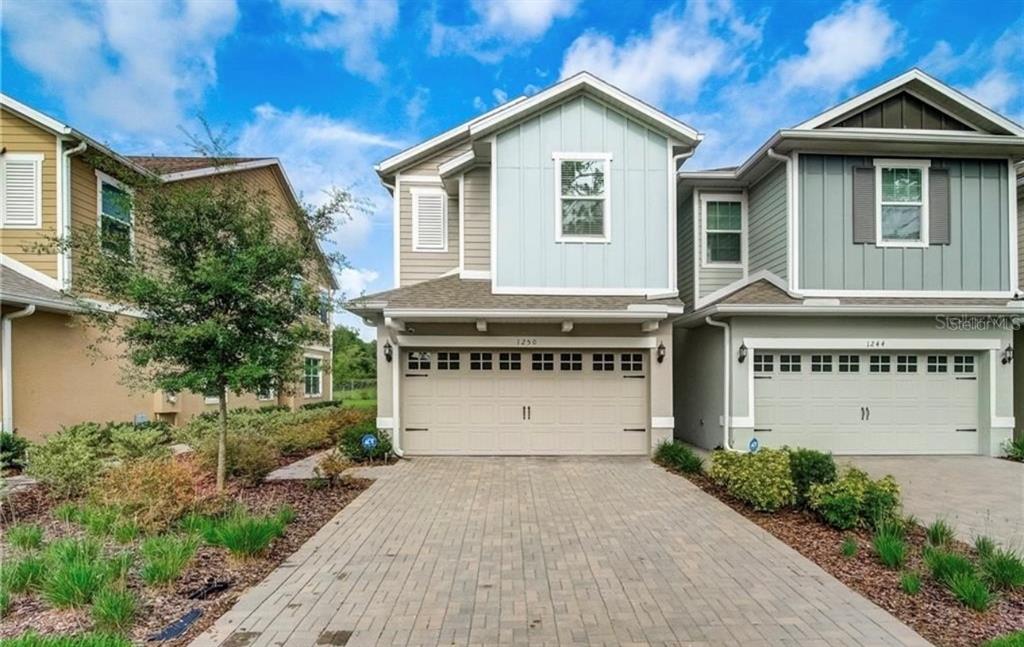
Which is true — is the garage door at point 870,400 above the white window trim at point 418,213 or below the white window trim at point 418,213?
below

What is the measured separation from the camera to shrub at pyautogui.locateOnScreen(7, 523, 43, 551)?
16.6 feet

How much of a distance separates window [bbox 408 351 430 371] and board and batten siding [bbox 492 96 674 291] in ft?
6.86

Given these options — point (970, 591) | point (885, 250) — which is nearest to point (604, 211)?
point (885, 250)

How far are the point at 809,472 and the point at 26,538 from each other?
28.3ft

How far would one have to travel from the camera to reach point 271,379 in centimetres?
701

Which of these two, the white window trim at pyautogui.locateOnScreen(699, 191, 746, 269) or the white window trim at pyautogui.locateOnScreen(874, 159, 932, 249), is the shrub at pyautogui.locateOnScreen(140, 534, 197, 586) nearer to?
the white window trim at pyautogui.locateOnScreen(699, 191, 746, 269)

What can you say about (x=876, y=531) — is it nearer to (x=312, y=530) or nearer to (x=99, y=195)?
(x=312, y=530)

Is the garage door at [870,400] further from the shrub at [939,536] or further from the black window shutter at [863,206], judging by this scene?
the shrub at [939,536]

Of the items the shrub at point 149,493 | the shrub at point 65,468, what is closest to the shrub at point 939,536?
the shrub at point 149,493

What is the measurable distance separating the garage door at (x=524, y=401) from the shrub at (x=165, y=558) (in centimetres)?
565

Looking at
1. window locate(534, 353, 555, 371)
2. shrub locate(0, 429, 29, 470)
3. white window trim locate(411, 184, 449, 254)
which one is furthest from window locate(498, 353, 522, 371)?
shrub locate(0, 429, 29, 470)

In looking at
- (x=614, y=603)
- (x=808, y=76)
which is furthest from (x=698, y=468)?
(x=808, y=76)

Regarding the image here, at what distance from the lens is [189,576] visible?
4.45 meters

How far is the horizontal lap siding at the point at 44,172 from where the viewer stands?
10.6 metres
